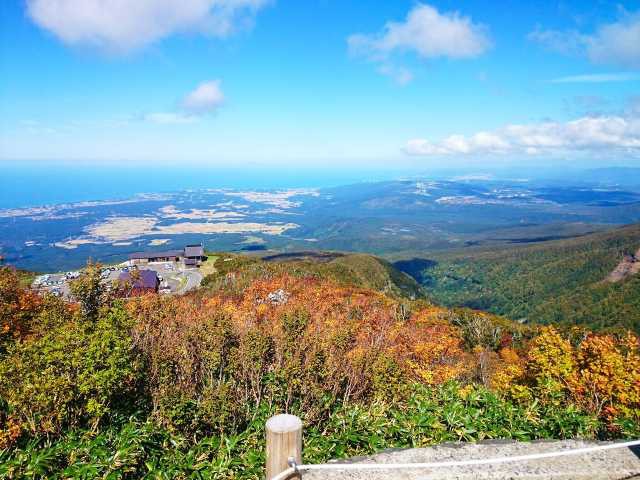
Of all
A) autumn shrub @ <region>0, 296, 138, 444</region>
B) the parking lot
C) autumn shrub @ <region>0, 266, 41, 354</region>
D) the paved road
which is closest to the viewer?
autumn shrub @ <region>0, 296, 138, 444</region>

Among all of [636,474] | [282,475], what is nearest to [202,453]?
[282,475]

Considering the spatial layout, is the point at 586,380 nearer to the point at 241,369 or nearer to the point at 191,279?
the point at 241,369

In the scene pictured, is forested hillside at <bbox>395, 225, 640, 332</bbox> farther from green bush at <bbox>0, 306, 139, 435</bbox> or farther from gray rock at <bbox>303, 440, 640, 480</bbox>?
green bush at <bbox>0, 306, 139, 435</bbox>

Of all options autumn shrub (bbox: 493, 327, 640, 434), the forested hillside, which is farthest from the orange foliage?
the forested hillside

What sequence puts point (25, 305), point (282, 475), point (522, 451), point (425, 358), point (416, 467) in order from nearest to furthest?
point (282, 475)
point (416, 467)
point (522, 451)
point (25, 305)
point (425, 358)

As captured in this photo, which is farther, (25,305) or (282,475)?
(25,305)

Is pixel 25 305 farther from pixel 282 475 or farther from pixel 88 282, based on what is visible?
pixel 282 475

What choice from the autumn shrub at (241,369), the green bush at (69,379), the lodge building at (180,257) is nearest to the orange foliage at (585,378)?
the autumn shrub at (241,369)
